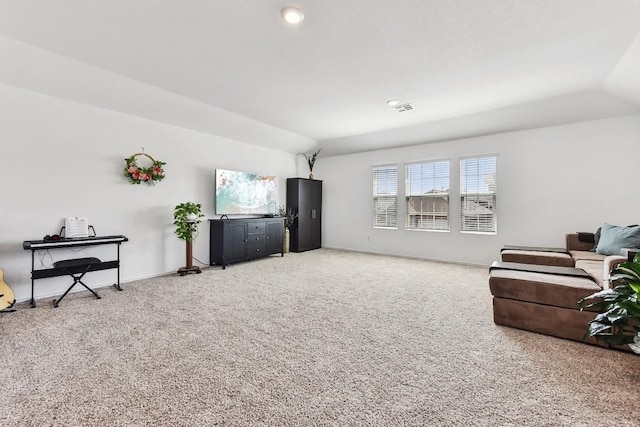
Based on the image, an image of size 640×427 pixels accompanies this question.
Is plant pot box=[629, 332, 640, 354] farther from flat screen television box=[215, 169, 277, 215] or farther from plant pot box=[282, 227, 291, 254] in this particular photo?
plant pot box=[282, 227, 291, 254]

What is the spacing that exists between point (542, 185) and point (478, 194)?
970 millimetres

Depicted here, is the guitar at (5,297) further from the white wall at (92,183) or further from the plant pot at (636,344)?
the plant pot at (636,344)

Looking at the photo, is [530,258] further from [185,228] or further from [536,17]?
[185,228]

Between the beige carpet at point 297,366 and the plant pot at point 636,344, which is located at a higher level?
the plant pot at point 636,344

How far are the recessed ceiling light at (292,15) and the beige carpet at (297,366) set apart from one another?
270cm

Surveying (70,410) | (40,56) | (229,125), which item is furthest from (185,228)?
(70,410)

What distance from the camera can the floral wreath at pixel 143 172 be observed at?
4.20 meters

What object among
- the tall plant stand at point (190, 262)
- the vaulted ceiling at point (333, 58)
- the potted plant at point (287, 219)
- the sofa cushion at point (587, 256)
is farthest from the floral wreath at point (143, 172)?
the sofa cushion at point (587, 256)

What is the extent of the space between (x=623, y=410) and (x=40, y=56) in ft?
18.1

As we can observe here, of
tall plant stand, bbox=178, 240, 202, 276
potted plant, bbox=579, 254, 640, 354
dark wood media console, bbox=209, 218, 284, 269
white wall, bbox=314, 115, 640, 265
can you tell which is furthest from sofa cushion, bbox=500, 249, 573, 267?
tall plant stand, bbox=178, 240, 202, 276

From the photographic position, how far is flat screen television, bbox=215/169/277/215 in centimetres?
535

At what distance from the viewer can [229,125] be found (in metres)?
5.17

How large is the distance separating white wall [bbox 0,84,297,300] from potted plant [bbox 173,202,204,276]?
0.28m

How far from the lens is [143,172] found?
432 centimetres
